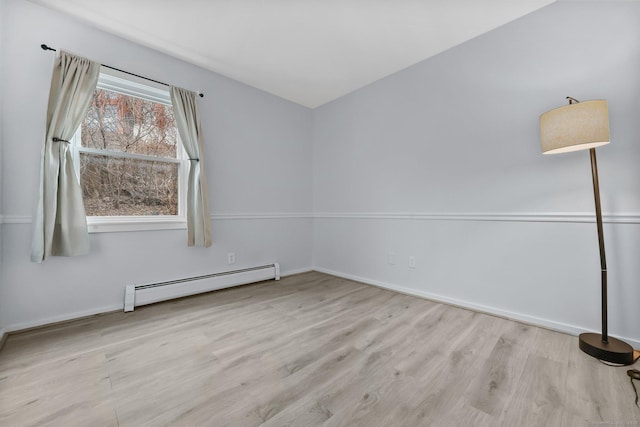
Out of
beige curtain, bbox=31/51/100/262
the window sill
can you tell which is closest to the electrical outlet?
the window sill

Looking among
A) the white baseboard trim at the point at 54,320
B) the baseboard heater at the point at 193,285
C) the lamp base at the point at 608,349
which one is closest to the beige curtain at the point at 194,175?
the baseboard heater at the point at 193,285

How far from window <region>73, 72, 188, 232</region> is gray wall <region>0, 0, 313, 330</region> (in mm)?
168

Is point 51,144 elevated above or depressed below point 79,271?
above

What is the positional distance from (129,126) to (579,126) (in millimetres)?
3434

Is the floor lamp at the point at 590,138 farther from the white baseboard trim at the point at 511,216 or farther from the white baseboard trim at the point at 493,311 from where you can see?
the white baseboard trim at the point at 511,216

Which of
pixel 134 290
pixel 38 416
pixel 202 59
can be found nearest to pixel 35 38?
pixel 202 59

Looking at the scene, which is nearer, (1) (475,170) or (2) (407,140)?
(1) (475,170)

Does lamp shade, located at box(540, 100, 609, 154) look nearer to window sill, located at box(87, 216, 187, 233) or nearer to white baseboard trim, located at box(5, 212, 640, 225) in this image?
white baseboard trim, located at box(5, 212, 640, 225)

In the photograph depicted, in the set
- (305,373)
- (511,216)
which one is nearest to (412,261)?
(511,216)

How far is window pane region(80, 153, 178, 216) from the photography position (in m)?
2.16

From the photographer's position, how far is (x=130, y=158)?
2361 mm

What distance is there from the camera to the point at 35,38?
1.90 m

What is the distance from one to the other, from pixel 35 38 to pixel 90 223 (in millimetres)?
1441

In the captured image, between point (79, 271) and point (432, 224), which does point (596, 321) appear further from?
point (79, 271)
